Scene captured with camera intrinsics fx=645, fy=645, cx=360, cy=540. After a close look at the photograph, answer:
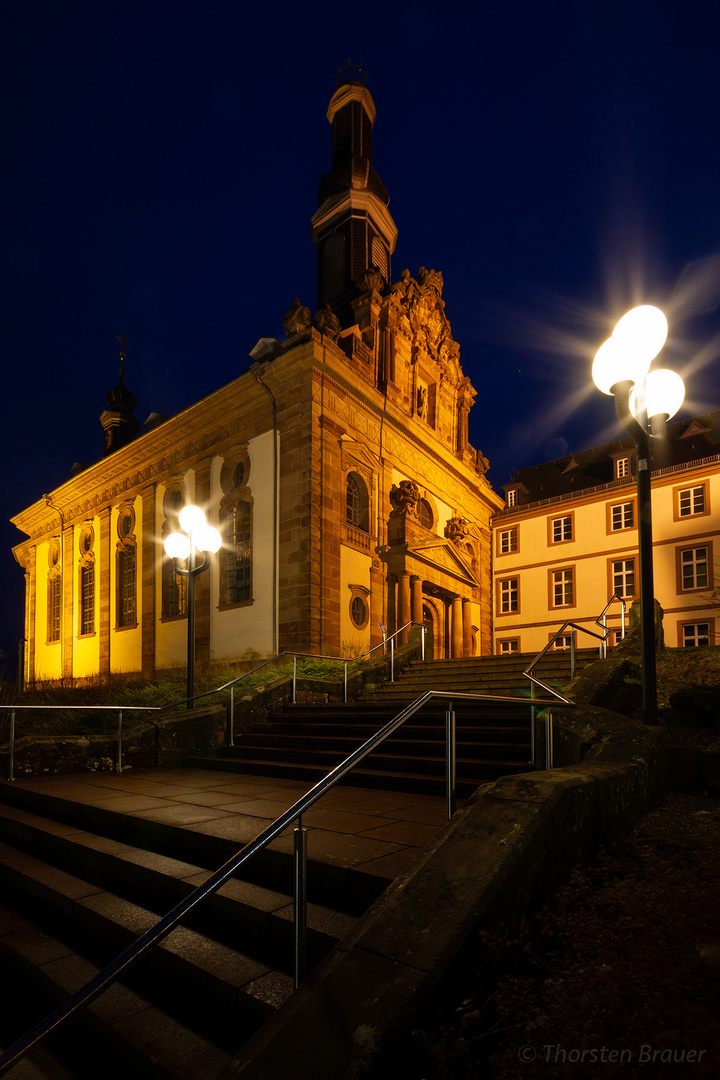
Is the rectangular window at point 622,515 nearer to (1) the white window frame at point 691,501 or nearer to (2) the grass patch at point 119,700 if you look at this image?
(1) the white window frame at point 691,501

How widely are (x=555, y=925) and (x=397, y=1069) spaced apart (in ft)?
3.87

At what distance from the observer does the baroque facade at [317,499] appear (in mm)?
18766

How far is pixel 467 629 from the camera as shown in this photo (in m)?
24.9

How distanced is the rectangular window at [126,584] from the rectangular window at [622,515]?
75.7 feet

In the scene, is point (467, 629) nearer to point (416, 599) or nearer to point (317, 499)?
point (416, 599)

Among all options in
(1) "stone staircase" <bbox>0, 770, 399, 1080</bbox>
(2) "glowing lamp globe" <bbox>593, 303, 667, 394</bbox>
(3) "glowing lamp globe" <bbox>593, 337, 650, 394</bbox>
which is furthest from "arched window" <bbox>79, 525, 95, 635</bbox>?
(2) "glowing lamp globe" <bbox>593, 303, 667, 394</bbox>

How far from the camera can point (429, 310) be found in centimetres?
2611

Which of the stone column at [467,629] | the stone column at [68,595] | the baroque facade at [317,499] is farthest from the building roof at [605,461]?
the stone column at [68,595]

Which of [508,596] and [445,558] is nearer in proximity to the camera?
[445,558]

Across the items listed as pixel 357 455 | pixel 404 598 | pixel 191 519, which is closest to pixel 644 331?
pixel 191 519

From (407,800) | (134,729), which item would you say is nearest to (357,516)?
(134,729)

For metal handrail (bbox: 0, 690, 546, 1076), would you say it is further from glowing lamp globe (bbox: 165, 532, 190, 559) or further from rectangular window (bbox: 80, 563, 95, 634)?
rectangular window (bbox: 80, 563, 95, 634)

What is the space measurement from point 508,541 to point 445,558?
47.4 feet

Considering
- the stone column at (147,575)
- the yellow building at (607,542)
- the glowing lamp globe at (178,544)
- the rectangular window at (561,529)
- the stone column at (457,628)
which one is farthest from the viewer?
the rectangular window at (561,529)
